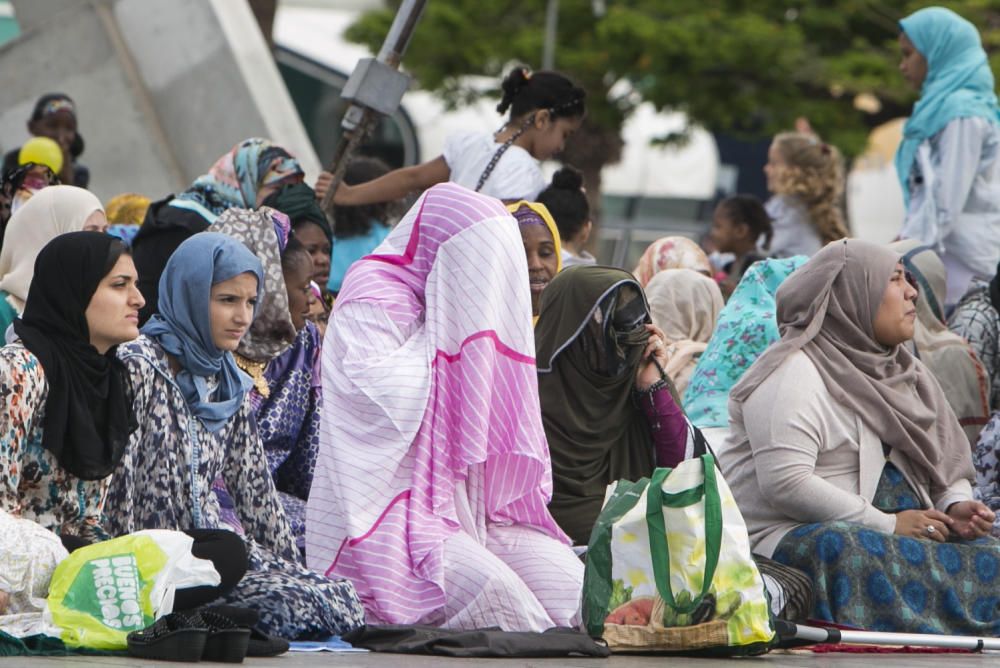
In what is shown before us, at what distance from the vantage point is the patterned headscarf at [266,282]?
6.27 meters

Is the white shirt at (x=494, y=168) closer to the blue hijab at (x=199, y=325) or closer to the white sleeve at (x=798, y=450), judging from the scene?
the white sleeve at (x=798, y=450)

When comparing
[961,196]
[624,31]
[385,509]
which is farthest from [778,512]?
[624,31]

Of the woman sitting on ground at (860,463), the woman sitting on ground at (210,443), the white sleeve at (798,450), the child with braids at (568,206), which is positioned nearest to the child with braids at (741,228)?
the child with braids at (568,206)

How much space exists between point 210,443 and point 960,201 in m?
4.56

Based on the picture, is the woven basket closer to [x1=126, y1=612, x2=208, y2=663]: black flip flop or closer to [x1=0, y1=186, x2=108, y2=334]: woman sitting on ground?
[x1=126, y1=612, x2=208, y2=663]: black flip flop

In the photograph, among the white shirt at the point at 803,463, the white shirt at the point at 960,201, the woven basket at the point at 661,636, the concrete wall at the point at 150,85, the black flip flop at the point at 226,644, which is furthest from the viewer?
the concrete wall at the point at 150,85

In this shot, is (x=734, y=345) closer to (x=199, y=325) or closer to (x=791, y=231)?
(x=199, y=325)

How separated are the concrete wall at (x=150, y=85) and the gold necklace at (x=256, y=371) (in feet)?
12.7

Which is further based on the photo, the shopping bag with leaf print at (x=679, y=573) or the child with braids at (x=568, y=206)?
the child with braids at (x=568, y=206)

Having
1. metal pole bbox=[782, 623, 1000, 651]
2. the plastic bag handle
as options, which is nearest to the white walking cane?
metal pole bbox=[782, 623, 1000, 651]

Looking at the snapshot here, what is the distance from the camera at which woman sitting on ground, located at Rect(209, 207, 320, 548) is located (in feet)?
20.6

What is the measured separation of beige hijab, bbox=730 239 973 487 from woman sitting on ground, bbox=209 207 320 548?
4.78 ft

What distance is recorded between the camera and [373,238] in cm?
891

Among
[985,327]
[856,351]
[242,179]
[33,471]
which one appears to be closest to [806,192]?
[985,327]
